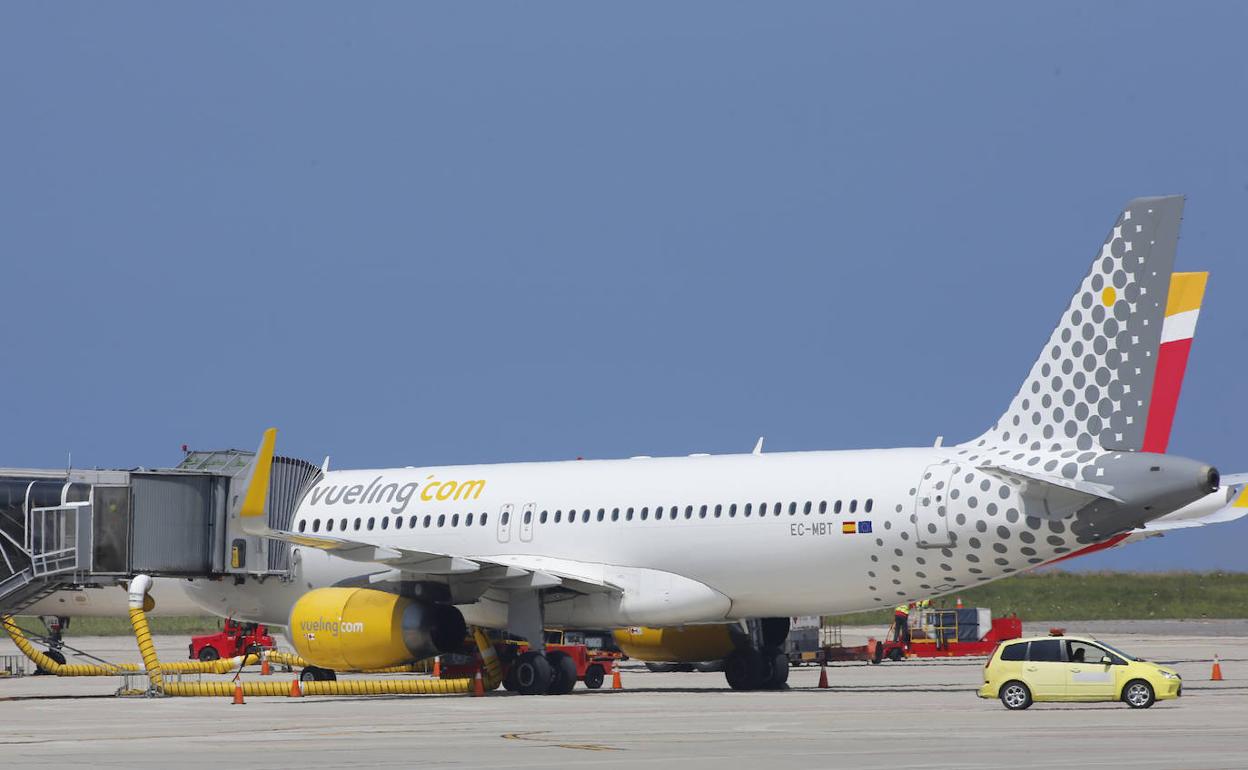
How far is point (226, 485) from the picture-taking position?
1415 inches

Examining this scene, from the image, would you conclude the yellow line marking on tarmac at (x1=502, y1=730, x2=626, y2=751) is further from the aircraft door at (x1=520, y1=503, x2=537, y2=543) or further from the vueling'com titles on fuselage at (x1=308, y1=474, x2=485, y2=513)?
the vueling'com titles on fuselage at (x1=308, y1=474, x2=485, y2=513)

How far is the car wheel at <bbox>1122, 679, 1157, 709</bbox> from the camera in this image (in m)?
27.0

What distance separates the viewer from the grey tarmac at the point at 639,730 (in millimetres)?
18891

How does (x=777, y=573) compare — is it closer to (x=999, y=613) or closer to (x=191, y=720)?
(x=191, y=720)

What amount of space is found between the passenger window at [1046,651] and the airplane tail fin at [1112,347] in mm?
4468

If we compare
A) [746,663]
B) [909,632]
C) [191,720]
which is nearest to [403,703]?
[191,720]

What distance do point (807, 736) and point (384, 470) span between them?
64.7ft

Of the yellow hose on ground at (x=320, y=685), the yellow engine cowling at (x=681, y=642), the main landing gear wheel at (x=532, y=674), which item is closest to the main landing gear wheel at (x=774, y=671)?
the yellow engine cowling at (x=681, y=642)

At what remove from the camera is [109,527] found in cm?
3541

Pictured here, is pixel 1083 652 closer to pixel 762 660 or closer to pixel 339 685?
pixel 762 660

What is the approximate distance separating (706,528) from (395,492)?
306 inches

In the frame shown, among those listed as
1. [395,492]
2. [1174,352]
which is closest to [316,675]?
[395,492]

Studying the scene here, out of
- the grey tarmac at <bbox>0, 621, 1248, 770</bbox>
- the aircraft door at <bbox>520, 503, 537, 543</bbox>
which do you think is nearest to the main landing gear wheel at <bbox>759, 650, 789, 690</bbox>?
the grey tarmac at <bbox>0, 621, 1248, 770</bbox>

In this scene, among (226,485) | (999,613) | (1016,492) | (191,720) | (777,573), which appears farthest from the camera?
(999,613)
